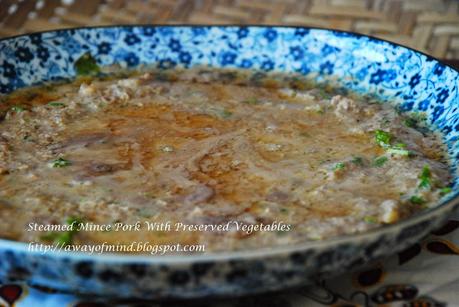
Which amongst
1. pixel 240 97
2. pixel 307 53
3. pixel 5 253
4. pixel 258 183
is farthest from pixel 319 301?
pixel 307 53

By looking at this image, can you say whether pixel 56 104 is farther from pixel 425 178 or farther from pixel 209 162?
pixel 425 178

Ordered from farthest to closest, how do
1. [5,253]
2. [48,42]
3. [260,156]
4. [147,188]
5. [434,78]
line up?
[48,42]
[434,78]
[260,156]
[147,188]
[5,253]

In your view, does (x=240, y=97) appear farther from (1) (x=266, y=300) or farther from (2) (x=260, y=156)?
(1) (x=266, y=300)

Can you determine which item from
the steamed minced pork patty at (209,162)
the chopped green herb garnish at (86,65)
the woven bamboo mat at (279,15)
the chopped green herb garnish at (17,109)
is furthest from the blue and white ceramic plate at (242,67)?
the woven bamboo mat at (279,15)

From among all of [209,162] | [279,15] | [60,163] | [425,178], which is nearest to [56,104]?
[60,163]

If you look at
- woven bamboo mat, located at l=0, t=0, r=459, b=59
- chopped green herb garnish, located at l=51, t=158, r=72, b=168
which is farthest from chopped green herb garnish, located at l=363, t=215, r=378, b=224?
woven bamboo mat, located at l=0, t=0, r=459, b=59

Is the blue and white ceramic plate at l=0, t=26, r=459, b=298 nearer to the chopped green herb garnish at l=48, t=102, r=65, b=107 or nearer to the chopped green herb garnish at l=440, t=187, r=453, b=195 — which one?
the chopped green herb garnish at l=440, t=187, r=453, b=195
